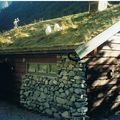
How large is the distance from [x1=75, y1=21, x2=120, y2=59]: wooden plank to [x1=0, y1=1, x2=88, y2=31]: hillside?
86.3 feet

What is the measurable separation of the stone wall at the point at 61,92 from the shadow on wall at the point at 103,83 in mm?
414

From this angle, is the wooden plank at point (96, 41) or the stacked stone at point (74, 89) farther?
the stacked stone at point (74, 89)

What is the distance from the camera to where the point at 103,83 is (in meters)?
12.9

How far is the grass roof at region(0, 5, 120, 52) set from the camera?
1229cm

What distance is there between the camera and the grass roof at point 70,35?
12.3 meters

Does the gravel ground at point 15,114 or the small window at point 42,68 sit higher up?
the small window at point 42,68

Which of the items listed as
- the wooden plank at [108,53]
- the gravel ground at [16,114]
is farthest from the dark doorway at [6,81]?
the wooden plank at [108,53]

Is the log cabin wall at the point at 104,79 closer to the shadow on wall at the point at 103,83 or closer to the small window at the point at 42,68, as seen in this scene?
the shadow on wall at the point at 103,83

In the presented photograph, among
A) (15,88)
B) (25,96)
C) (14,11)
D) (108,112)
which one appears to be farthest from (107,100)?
(14,11)

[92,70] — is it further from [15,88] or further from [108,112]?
[15,88]

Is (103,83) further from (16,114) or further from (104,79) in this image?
(16,114)

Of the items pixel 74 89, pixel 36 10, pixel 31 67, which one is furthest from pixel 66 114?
pixel 36 10

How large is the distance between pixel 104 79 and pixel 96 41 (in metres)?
1.90

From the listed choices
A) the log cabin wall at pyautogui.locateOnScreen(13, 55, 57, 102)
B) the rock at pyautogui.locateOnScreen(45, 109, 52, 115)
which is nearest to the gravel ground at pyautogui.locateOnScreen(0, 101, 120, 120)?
the rock at pyautogui.locateOnScreen(45, 109, 52, 115)
